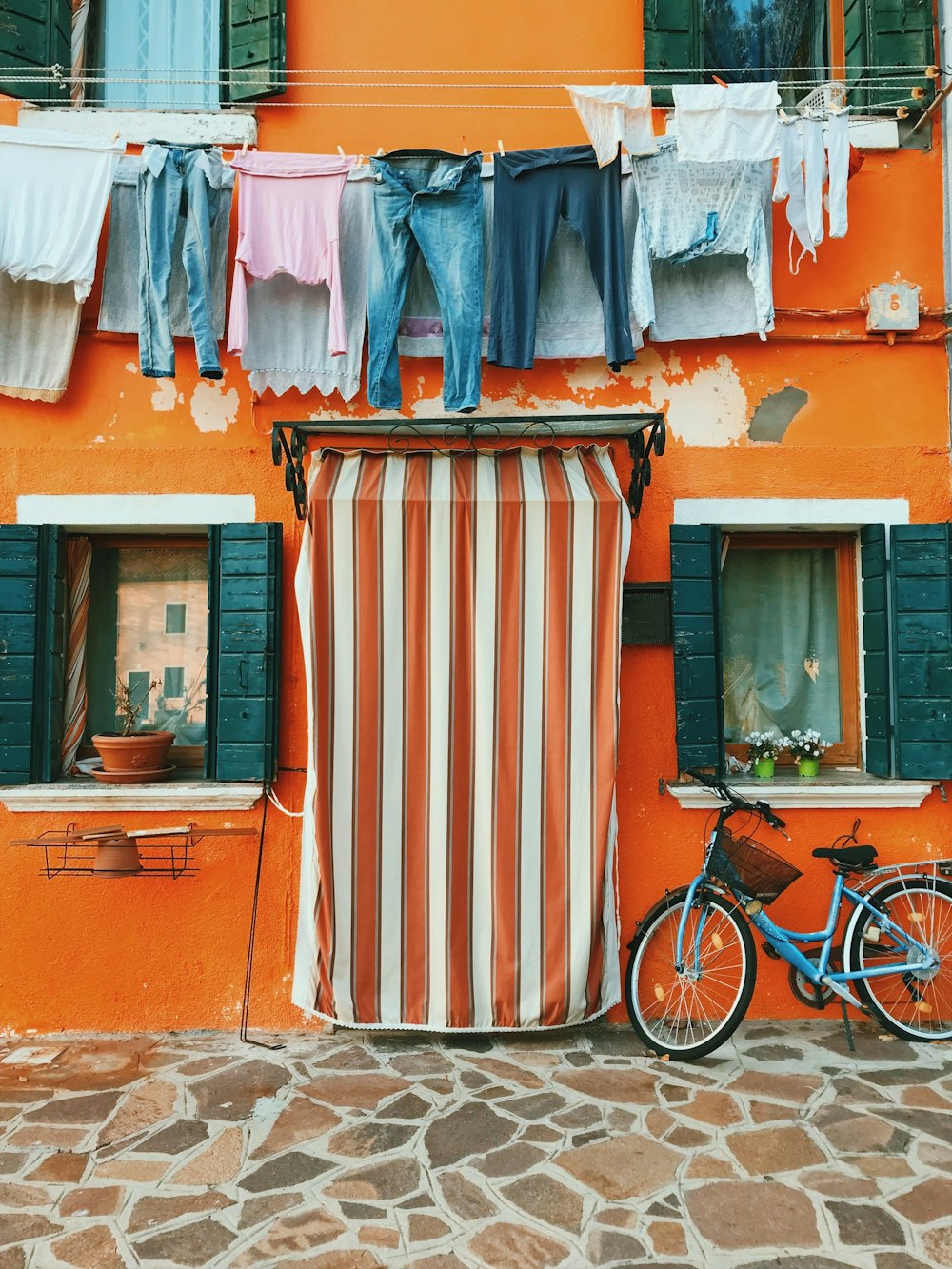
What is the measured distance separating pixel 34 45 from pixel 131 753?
12.2 ft

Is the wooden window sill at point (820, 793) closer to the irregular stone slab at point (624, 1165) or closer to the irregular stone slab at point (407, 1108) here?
the irregular stone slab at point (624, 1165)

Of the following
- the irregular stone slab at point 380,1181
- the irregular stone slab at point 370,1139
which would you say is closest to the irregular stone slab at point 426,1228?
the irregular stone slab at point 380,1181

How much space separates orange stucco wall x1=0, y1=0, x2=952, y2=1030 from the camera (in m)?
4.54

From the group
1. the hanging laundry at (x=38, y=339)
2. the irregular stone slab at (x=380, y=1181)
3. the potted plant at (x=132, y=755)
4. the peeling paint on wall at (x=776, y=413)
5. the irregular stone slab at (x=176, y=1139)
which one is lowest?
the irregular stone slab at (x=380, y=1181)

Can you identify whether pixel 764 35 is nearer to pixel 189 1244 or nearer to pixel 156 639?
pixel 156 639

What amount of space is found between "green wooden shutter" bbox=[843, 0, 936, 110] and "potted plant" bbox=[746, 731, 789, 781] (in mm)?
3388

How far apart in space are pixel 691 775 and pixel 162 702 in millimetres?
2867

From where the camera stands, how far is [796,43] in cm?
507

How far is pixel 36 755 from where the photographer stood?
14.9 ft

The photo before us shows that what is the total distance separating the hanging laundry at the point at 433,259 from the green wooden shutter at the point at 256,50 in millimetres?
891

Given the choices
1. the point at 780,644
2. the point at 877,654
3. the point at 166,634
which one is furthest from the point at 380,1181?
the point at 877,654

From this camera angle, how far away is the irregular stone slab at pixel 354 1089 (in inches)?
149

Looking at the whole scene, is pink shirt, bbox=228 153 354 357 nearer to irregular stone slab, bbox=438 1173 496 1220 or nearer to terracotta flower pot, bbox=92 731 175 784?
terracotta flower pot, bbox=92 731 175 784

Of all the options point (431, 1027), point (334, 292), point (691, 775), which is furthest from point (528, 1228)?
point (334, 292)
